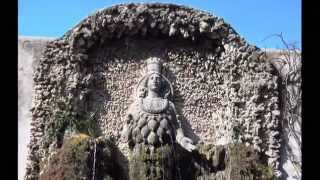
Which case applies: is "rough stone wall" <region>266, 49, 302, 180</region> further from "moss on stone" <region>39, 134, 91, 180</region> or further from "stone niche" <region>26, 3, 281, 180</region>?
"moss on stone" <region>39, 134, 91, 180</region>

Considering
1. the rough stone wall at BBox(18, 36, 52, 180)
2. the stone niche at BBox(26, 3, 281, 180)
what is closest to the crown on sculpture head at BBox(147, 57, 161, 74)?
the stone niche at BBox(26, 3, 281, 180)

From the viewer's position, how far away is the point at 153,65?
396 inches

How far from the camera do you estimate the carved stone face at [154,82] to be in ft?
32.2

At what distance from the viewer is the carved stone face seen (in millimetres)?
9805

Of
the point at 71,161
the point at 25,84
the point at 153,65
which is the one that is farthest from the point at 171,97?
the point at 25,84

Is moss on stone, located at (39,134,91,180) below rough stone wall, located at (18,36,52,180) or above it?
below

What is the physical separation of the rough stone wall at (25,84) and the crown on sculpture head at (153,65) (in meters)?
1.64

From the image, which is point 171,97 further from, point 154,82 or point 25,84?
point 25,84

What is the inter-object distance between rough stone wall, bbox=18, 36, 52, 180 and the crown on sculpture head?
1.64 meters

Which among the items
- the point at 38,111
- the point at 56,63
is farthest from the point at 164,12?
the point at 38,111

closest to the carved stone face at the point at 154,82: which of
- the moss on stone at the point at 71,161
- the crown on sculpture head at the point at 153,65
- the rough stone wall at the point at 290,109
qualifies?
the crown on sculpture head at the point at 153,65

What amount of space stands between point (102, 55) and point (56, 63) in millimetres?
766

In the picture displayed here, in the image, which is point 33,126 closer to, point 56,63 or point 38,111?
point 38,111

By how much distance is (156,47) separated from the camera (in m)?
10.2
